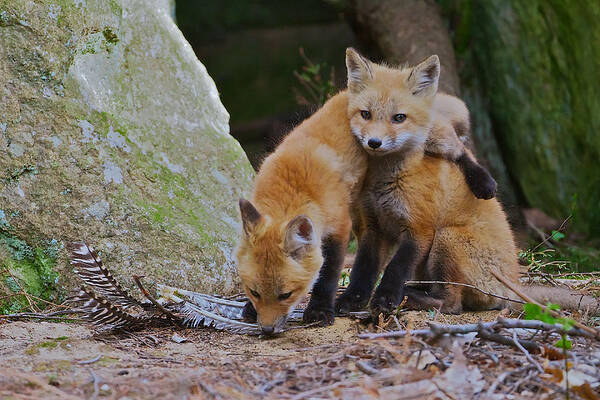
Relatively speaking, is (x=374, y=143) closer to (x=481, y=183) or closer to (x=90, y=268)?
(x=481, y=183)

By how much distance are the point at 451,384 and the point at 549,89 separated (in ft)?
23.9

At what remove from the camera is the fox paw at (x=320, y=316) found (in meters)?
4.86

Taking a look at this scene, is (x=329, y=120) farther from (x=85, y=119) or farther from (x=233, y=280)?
(x=85, y=119)

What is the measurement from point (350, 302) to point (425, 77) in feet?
6.13

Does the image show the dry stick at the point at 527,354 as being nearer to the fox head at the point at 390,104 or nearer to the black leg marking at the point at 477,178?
the black leg marking at the point at 477,178

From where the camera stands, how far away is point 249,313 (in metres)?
4.98

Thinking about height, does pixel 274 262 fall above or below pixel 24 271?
below

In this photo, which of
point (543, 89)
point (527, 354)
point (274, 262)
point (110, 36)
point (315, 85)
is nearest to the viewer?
point (527, 354)

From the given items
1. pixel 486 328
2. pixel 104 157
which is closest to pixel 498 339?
pixel 486 328

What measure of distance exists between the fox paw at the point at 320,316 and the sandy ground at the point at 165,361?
66 millimetres

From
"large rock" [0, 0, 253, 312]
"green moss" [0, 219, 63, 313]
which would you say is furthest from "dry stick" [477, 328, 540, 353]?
"green moss" [0, 219, 63, 313]

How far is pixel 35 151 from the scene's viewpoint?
5.18m

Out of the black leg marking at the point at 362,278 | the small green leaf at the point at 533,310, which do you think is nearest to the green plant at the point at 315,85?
the black leg marking at the point at 362,278

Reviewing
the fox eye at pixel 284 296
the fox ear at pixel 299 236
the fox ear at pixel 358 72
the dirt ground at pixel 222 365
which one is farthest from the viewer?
the fox ear at pixel 358 72
